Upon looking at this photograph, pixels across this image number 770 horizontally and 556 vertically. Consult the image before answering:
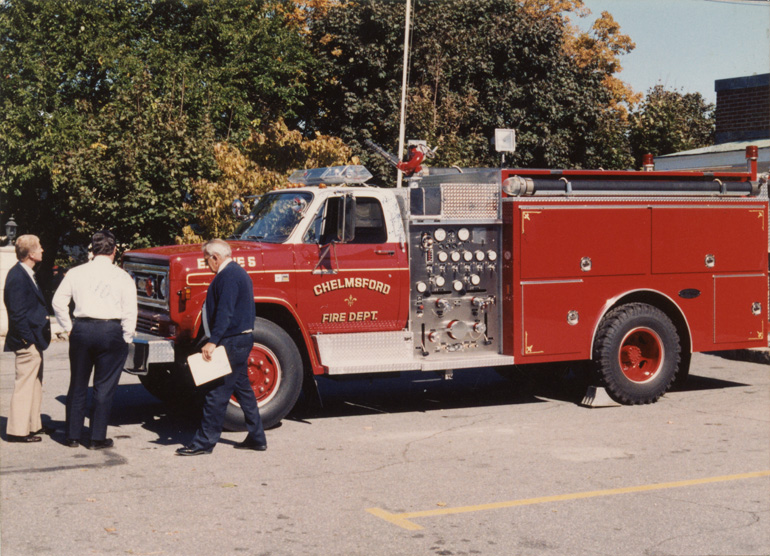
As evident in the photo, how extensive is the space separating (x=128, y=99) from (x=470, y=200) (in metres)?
13.5

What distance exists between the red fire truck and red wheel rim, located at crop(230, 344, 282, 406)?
2 cm

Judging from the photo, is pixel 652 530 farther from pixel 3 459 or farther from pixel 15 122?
pixel 15 122

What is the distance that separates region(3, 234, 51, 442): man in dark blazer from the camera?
332 inches

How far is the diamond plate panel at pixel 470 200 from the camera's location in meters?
10.2

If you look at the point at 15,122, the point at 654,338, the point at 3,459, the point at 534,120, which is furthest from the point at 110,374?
the point at 534,120

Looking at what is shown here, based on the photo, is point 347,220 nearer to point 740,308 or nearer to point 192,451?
point 192,451

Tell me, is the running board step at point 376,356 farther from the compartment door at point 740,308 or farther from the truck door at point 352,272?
the compartment door at point 740,308

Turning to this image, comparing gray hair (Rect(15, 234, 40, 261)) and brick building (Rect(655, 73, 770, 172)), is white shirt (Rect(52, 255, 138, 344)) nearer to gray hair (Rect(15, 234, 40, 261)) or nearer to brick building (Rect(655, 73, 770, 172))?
gray hair (Rect(15, 234, 40, 261))

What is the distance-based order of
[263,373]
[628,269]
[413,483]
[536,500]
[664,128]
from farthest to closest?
[664,128]
[628,269]
[263,373]
[413,483]
[536,500]

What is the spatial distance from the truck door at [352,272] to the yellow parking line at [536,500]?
3379mm

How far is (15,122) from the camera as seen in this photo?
29344 mm

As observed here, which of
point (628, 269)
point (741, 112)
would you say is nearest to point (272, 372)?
point (628, 269)

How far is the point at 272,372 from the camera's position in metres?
9.19

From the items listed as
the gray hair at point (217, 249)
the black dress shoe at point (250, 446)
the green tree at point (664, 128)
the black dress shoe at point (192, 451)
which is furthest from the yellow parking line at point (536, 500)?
the green tree at point (664, 128)
